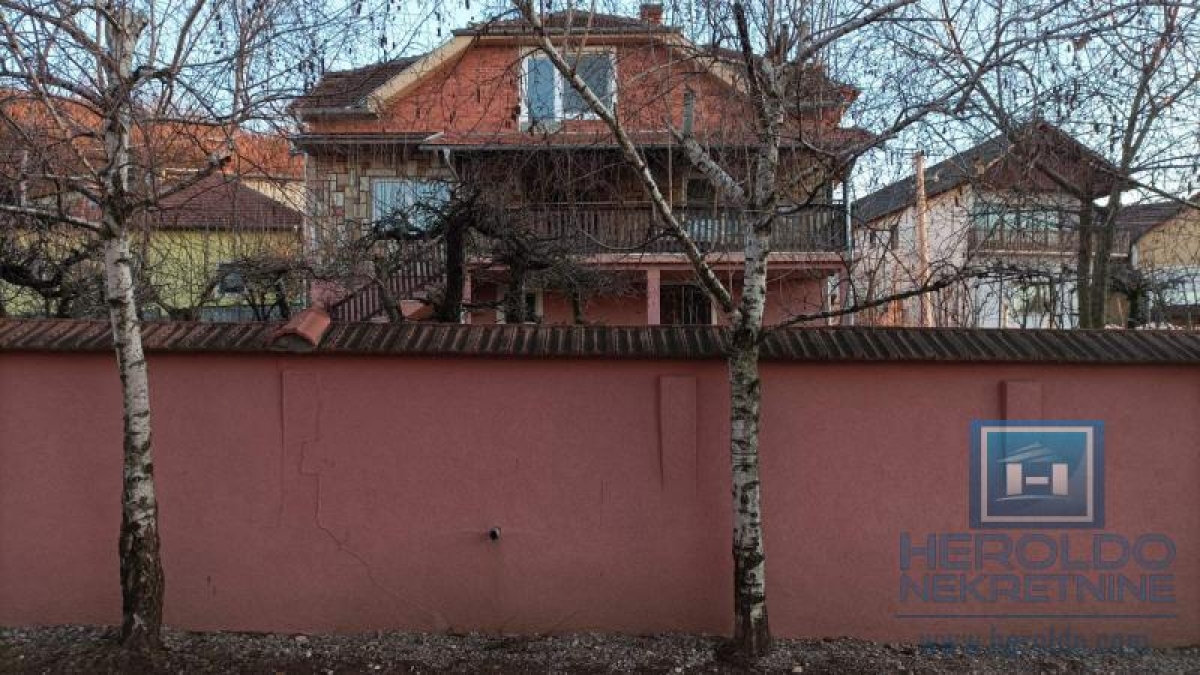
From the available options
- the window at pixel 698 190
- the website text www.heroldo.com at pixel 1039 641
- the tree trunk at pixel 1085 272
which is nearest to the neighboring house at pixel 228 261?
the window at pixel 698 190

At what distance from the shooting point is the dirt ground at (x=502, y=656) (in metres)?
4.32

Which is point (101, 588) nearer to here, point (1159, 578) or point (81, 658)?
point (81, 658)

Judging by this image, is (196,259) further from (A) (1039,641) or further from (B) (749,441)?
(A) (1039,641)

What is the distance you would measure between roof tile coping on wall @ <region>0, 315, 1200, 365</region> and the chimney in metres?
2.14

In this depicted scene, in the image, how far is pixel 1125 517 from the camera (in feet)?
16.1

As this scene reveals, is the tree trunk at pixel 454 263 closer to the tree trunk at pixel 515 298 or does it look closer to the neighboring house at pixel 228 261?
the tree trunk at pixel 515 298

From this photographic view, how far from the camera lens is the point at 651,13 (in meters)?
5.19

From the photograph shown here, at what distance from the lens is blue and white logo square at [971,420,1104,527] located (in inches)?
191

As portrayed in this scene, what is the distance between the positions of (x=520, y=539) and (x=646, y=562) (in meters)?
0.84

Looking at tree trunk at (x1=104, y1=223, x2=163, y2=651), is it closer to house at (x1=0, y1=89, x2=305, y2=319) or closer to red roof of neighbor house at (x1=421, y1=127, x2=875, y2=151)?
house at (x1=0, y1=89, x2=305, y2=319)

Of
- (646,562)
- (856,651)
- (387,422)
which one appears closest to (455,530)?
(387,422)

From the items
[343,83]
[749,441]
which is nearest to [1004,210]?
[749,441]

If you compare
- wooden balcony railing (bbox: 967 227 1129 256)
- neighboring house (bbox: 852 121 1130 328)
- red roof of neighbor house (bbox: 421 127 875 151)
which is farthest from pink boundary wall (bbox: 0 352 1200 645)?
wooden balcony railing (bbox: 967 227 1129 256)

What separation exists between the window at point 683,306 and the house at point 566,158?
0.03 metres
